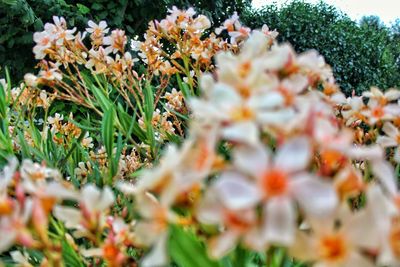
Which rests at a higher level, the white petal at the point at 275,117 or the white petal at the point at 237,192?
the white petal at the point at 275,117

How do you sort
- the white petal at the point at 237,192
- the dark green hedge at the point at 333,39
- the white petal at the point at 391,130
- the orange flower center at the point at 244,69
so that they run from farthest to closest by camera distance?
the dark green hedge at the point at 333,39, the white petal at the point at 391,130, the orange flower center at the point at 244,69, the white petal at the point at 237,192

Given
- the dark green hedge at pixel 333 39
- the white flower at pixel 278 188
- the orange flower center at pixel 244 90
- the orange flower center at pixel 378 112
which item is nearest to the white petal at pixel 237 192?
the white flower at pixel 278 188

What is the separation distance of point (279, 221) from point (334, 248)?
61 millimetres

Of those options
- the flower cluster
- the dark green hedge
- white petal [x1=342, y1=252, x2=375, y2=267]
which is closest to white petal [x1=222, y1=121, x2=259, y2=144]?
the flower cluster

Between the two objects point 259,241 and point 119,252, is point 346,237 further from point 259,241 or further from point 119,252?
point 119,252

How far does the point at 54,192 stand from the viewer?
17.4 inches

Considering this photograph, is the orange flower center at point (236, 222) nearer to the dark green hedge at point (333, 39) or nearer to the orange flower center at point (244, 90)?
the orange flower center at point (244, 90)

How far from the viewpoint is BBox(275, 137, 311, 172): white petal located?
38 cm

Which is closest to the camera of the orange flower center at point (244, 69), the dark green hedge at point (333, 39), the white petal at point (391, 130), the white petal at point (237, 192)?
the white petal at point (237, 192)

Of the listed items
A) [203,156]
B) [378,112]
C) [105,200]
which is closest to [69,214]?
[105,200]

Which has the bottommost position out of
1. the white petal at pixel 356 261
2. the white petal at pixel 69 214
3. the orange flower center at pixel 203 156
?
the white petal at pixel 69 214

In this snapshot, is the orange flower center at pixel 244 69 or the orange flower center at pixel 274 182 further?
the orange flower center at pixel 244 69

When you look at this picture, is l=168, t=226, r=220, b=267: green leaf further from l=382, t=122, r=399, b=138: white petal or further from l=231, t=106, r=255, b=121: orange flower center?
l=382, t=122, r=399, b=138: white petal

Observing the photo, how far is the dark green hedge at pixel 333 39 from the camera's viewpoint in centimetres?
575
